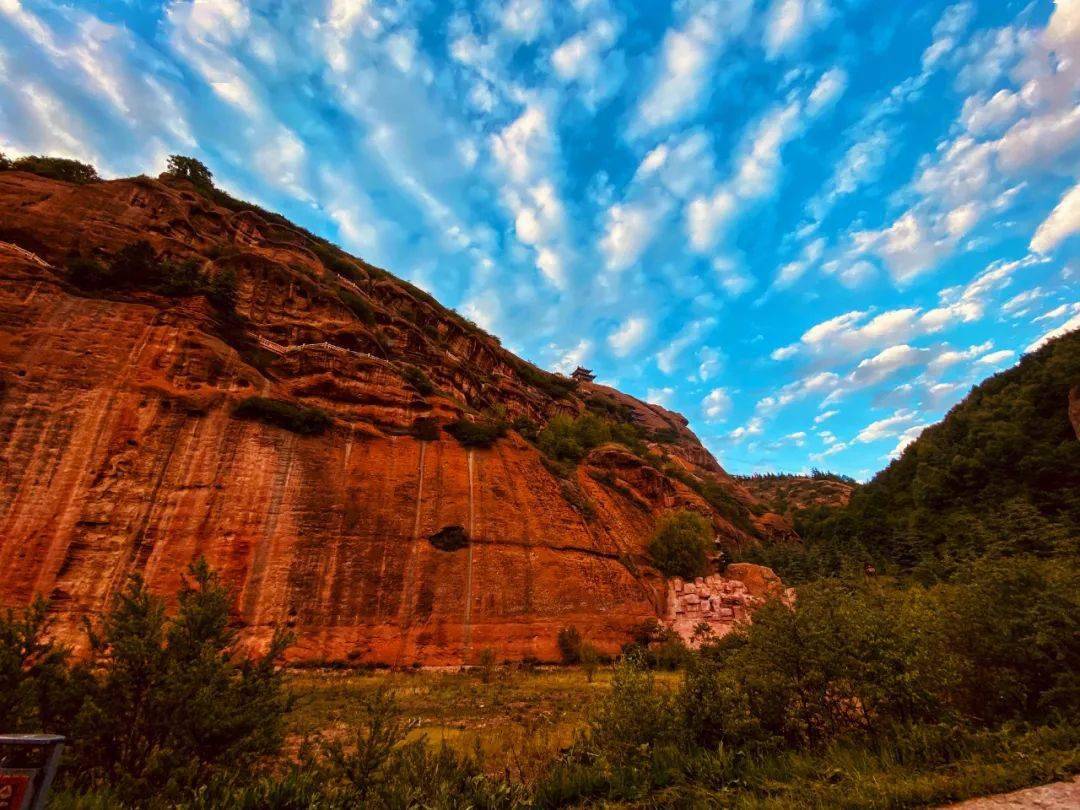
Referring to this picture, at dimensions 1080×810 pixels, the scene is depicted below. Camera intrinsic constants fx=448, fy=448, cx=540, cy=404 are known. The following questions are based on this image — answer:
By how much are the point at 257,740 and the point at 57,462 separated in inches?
760

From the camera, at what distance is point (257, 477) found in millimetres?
22656

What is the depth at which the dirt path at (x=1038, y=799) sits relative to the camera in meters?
5.57

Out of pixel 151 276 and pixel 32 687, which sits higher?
pixel 151 276

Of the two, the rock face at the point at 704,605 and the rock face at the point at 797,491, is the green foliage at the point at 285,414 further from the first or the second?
the rock face at the point at 797,491

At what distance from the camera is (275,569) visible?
21.1 meters

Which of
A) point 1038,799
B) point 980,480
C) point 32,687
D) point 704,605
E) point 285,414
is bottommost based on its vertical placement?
point 1038,799

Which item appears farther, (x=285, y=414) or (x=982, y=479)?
(x=982, y=479)

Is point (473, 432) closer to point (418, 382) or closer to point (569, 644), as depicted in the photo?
point (418, 382)

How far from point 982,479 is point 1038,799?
204 feet

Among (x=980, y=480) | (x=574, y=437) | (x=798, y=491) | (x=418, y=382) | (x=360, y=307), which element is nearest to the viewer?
(x=418, y=382)

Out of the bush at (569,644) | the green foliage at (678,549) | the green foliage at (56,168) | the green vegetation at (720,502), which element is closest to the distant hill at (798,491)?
the green vegetation at (720,502)

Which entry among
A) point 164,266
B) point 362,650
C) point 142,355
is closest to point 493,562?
point 362,650

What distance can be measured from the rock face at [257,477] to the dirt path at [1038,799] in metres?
20.9

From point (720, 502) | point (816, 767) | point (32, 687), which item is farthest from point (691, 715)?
point (720, 502)
